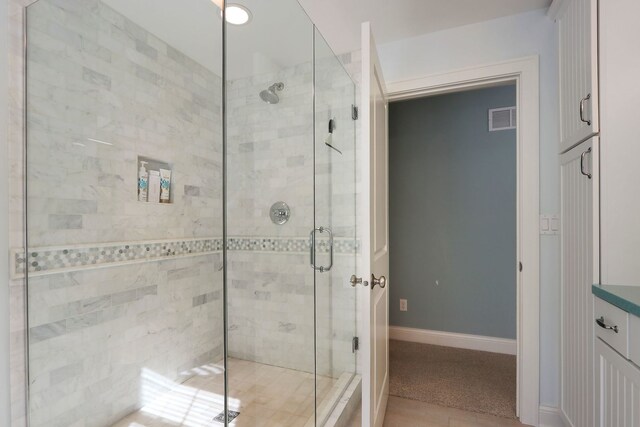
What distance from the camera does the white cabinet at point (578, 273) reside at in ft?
4.38

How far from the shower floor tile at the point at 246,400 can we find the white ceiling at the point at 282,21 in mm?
1697

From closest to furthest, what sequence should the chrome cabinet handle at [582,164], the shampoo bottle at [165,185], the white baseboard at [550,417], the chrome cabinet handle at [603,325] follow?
the chrome cabinet handle at [603,325] < the chrome cabinet handle at [582,164] < the white baseboard at [550,417] < the shampoo bottle at [165,185]

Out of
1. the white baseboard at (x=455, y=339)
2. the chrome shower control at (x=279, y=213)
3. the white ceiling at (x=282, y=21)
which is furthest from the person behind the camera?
the white baseboard at (x=455, y=339)

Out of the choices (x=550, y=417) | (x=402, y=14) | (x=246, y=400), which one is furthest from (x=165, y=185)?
(x=550, y=417)

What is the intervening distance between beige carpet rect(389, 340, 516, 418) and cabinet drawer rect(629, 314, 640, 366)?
122 cm

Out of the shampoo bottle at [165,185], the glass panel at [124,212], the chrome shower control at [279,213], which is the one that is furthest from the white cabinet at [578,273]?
the shampoo bottle at [165,185]

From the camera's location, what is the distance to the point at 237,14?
1402 mm

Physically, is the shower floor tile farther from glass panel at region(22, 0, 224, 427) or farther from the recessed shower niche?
the recessed shower niche

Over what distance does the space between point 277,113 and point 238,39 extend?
463mm

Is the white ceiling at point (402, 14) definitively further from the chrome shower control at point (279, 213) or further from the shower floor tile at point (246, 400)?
the shower floor tile at point (246, 400)

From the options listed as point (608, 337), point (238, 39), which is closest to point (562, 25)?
point (608, 337)

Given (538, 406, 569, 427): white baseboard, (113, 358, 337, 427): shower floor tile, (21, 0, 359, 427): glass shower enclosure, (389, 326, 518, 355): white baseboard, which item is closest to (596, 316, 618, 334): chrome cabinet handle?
(538, 406, 569, 427): white baseboard

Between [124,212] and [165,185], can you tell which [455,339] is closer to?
[165,185]

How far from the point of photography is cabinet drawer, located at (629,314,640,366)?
979mm
